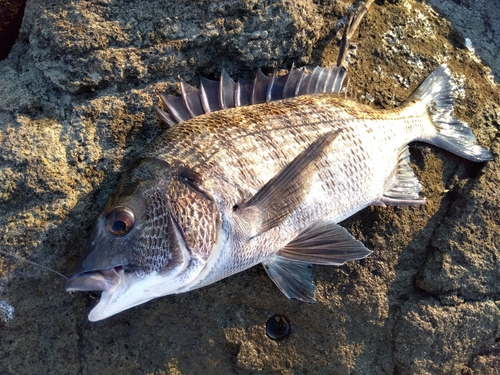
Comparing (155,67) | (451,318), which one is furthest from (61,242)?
(451,318)

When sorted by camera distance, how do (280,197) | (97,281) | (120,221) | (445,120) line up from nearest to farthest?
(97,281), (120,221), (280,197), (445,120)

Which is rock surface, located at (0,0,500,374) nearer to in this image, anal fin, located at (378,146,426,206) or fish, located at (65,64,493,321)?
anal fin, located at (378,146,426,206)

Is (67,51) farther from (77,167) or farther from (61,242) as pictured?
(61,242)

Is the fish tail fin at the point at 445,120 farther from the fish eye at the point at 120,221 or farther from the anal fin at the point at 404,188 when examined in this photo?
the fish eye at the point at 120,221

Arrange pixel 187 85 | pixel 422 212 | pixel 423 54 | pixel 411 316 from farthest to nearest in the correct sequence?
pixel 423 54, pixel 422 212, pixel 411 316, pixel 187 85

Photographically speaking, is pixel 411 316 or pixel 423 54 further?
pixel 423 54

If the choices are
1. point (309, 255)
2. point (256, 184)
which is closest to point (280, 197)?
point (256, 184)

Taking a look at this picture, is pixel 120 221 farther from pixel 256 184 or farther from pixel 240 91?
pixel 240 91
